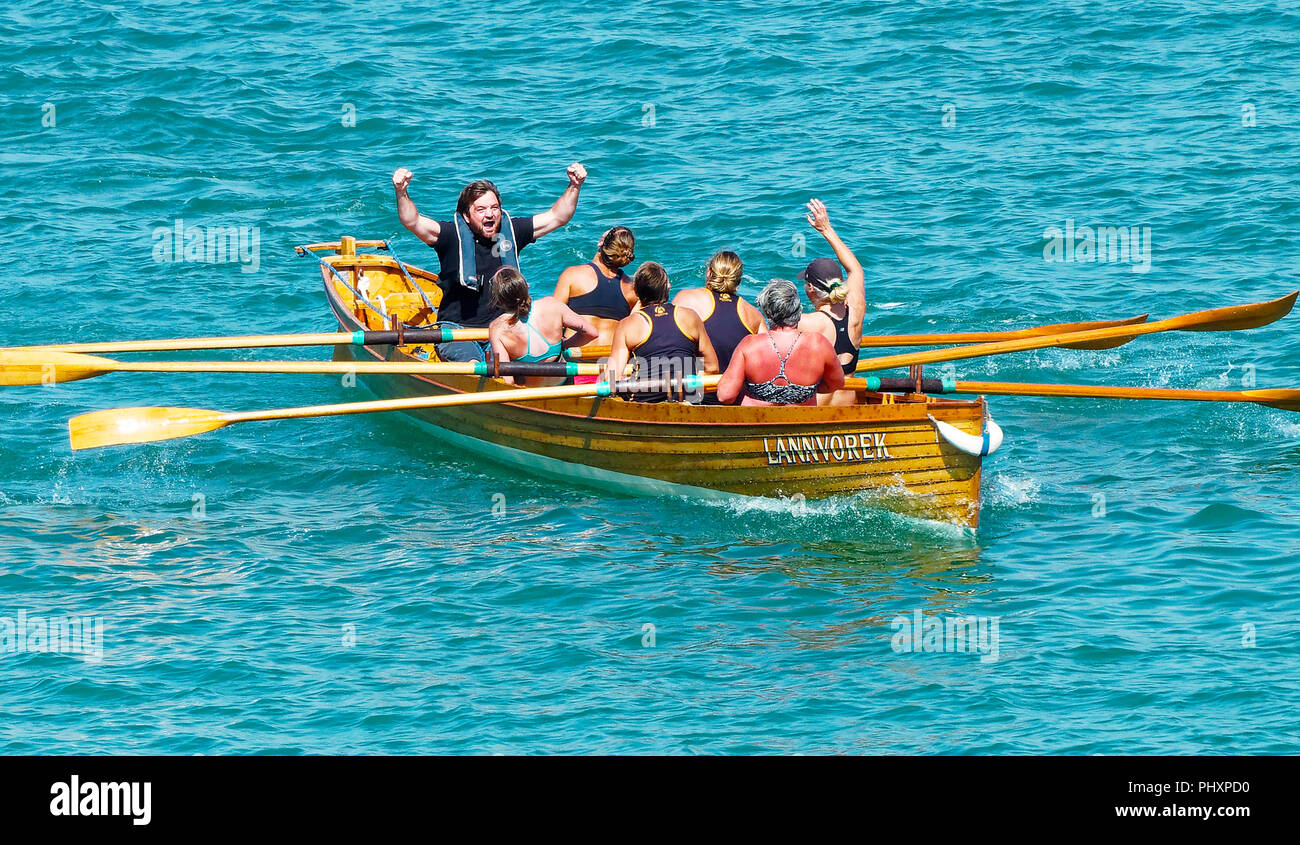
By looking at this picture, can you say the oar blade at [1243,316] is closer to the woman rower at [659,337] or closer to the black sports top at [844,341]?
the black sports top at [844,341]

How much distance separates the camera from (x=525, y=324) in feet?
49.0

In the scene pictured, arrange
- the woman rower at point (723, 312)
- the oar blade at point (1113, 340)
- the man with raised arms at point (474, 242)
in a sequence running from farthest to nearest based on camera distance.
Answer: the man with raised arms at point (474, 242) < the oar blade at point (1113, 340) < the woman rower at point (723, 312)

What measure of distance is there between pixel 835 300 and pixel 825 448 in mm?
1282

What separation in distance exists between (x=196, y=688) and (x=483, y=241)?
21.4 ft

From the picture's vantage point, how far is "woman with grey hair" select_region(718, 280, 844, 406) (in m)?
13.1

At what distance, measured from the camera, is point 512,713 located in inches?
427

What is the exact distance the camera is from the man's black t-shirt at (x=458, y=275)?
16.5 metres

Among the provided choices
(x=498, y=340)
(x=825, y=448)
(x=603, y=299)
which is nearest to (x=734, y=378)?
(x=825, y=448)

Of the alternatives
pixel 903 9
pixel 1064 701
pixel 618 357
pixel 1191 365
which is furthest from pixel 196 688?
pixel 903 9

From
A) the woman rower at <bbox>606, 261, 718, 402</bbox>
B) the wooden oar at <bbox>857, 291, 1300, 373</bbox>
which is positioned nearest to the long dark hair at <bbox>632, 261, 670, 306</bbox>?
the woman rower at <bbox>606, 261, 718, 402</bbox>

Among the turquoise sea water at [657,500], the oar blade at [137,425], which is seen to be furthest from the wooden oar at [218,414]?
the turquoise sea water at [657,500]

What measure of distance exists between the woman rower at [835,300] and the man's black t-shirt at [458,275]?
3873 mm

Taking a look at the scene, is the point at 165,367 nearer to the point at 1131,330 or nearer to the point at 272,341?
the point at 272,341
